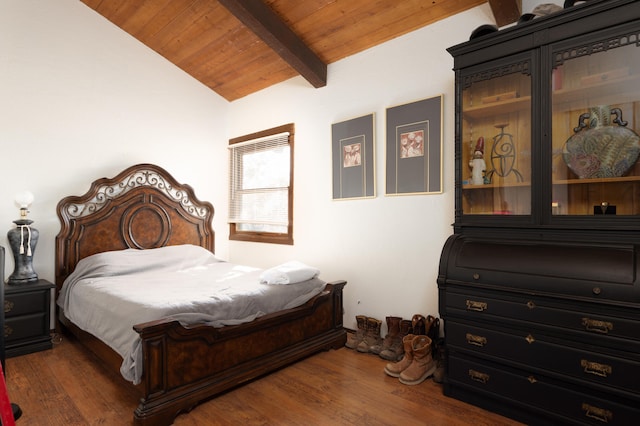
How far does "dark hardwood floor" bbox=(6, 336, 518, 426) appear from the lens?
6.46ft

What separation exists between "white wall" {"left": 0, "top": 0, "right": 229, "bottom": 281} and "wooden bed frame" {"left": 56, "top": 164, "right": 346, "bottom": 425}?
169mm

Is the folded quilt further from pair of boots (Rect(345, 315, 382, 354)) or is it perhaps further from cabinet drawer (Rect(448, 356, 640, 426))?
cabinet drawer (Rect(448, 356, 640, 426))

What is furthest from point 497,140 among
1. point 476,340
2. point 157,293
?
point 157,293

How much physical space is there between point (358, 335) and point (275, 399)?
1020 millimetres

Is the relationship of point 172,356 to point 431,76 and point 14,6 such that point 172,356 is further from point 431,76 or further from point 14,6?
point 14,6

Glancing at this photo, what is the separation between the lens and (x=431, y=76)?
2.83m

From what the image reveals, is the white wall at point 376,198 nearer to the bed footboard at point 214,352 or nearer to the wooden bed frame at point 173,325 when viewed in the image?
the wooden bed frame at point 173,325

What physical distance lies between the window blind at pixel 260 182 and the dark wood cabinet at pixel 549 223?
214cm

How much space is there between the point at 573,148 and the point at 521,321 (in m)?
0.93

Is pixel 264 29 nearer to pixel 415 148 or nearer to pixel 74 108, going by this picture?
pixel 415 148

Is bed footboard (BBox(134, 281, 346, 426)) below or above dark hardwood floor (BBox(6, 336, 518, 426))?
above

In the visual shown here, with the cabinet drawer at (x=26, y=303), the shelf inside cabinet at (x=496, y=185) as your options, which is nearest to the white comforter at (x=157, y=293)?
the cabinet drawer at (x=26, y=303)

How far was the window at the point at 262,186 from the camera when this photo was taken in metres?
4.00

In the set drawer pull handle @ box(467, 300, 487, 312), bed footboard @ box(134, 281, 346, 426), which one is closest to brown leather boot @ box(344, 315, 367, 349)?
bed footboard @ box(134, 281, 346, 426)
